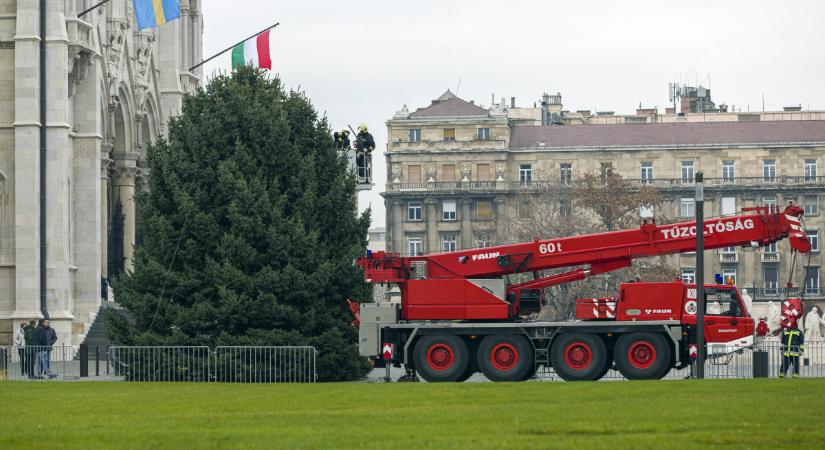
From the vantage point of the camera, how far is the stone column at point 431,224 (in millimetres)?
136375

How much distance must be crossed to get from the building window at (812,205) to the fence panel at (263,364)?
10176cm

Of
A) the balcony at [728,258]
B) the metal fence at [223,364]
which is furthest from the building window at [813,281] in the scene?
the metal fence at [223,364]

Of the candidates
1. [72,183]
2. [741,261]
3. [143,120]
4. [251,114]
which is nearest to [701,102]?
[741,261]

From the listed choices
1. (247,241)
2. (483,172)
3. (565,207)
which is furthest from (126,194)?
(483,172)

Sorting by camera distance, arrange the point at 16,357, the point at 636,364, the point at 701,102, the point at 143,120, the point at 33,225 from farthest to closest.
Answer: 1. the point at 701,102
2. the point at 143,120
3. the point at 33,225
4. the point at 16,357
5. the point at 636,364

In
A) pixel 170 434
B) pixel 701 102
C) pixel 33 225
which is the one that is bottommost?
pixel 170 434

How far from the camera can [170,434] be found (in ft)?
68.1

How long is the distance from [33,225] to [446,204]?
3440 inches

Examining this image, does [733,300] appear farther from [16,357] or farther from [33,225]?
[33,225]

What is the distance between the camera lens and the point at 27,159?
165 feet

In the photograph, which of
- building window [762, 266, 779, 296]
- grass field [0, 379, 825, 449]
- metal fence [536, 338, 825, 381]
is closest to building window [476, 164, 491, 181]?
building window [762, 266, 779, 296]

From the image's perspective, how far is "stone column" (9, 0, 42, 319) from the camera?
5012cm

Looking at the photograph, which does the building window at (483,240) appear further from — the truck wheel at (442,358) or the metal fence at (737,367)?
the truck wheel at (442,358)

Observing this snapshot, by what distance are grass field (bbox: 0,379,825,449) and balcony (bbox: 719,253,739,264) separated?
102 meters
